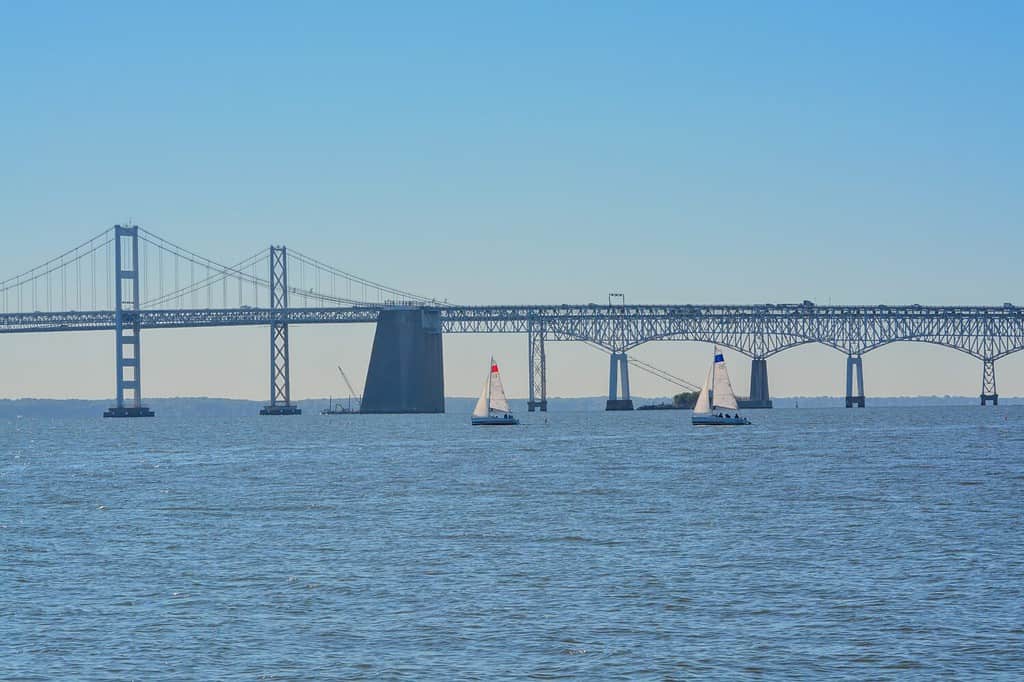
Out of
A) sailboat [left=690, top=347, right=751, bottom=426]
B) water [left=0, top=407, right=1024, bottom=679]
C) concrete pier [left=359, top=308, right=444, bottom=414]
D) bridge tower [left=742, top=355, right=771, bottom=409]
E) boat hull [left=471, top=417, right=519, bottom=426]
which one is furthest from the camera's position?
bridge tower [left=742, top=355, right=771, bottom=409]

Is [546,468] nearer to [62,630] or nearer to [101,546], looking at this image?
[101,546]

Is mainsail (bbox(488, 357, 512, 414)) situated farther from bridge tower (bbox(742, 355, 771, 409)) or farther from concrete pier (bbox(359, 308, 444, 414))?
bridge tower (bbox(742, 355, 771, 409))

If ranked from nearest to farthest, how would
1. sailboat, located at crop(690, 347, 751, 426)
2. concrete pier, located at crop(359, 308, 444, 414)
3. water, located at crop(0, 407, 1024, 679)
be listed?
water, located at crop(0, 407, 1024, 679)
sailboat, located at crop(690, 347, 751, 426)
concrete pier, located at crop(359, 308, 444, 414)

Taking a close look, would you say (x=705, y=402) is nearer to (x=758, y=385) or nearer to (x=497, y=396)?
(x=497, y=396)

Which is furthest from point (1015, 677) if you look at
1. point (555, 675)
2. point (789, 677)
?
point (555, 675)

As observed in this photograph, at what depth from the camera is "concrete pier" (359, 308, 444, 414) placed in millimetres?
147750

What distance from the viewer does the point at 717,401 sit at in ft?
363

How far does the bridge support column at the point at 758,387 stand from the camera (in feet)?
621

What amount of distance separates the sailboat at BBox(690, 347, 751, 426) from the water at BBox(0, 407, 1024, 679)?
54.7 m

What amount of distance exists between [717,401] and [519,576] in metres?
85.5

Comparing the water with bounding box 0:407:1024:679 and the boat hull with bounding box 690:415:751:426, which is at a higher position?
the boat hull with bounding box 690:415:751:426

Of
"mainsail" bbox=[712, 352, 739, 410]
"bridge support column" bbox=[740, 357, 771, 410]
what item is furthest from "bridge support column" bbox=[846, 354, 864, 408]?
"mainsail" bbox=[712, 352, 739, 410]

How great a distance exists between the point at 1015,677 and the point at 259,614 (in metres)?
10.4

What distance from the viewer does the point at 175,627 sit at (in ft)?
71.6
